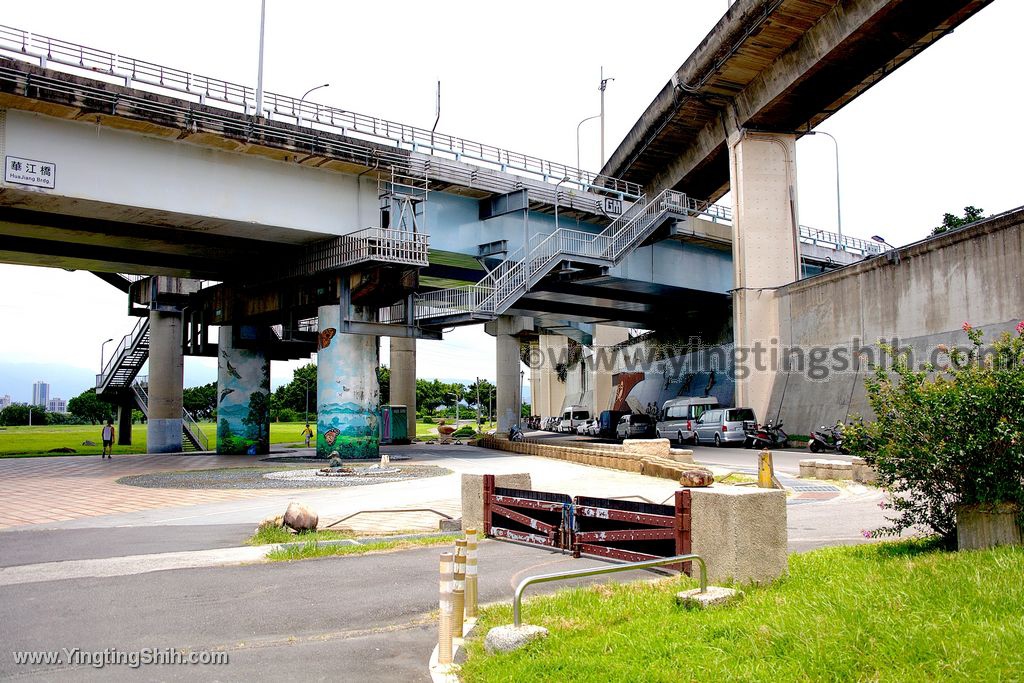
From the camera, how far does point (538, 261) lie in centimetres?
3491

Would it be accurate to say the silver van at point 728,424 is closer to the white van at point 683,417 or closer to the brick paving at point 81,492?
the white van at point 683,417

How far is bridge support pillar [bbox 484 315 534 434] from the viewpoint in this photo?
61500mm

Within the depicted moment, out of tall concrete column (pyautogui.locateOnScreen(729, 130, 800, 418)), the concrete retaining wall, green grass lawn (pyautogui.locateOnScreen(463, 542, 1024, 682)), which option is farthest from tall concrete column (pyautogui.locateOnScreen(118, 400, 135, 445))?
green grass lawn (pyautogui.locateOnScreen(463, 542, 1024, 682))

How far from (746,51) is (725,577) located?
31.4 meters

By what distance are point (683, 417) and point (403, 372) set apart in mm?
21413

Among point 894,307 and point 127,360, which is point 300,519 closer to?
point 894,307

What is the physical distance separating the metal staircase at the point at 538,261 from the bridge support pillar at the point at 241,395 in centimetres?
818

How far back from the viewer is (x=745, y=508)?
8.23 metres

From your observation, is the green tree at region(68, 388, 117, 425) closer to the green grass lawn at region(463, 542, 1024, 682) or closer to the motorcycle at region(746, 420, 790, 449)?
the motorcycle at region(746, 420, 790, 449)

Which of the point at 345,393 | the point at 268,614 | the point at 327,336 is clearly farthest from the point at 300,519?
the point at 327,336

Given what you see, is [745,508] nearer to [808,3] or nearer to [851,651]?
[851,651]

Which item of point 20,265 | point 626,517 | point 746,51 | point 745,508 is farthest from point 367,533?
point 20,265

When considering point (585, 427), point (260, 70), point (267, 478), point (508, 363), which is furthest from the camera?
point (508, 363)

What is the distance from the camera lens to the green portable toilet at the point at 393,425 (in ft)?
163
